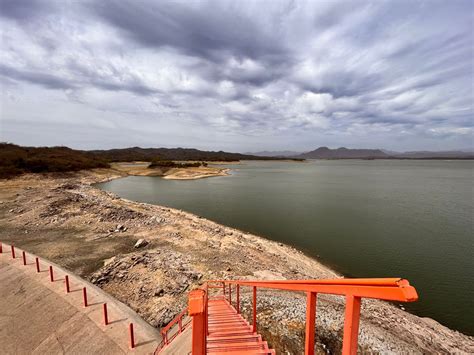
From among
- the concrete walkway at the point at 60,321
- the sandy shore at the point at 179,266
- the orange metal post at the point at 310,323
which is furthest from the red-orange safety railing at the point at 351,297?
the concrete walkway at the point at 60,321

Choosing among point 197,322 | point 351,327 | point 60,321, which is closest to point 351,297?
point 351,327

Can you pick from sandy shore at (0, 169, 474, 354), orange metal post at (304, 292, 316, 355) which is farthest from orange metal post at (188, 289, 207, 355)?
sandy shore at (0, 169, 474, 354)

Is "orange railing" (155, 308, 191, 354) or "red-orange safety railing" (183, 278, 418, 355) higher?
"red-orange safety railing" (183, 278, 418, 355)

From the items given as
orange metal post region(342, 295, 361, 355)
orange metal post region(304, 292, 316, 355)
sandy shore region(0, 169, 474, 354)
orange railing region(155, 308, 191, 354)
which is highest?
orange metal post region(342, 295, 361, 355)

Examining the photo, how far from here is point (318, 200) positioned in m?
34.2

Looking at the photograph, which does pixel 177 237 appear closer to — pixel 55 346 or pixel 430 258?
pixel 55 346

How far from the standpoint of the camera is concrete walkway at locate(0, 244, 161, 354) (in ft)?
19.5

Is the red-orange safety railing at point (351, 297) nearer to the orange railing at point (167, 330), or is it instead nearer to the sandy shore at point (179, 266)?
the orange railing at point (167, 330)

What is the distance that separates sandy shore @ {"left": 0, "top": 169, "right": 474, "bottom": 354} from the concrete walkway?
3.61 ft

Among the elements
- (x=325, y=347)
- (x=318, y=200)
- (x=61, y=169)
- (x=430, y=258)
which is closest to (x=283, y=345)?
(x=325, y=347)

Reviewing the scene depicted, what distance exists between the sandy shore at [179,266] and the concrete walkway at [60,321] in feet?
3.61

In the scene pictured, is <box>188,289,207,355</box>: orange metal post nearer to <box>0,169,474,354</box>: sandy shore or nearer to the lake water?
<box>0,169,474,354</box>: sandy shore

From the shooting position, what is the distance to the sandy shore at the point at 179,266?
6.86m

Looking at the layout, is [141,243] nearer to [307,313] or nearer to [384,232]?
[307,313]
